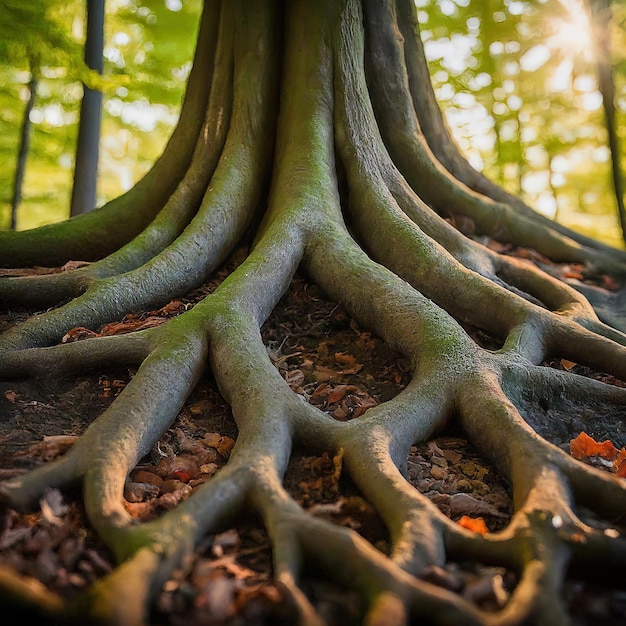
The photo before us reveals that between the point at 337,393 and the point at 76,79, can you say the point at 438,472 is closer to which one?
the point at 337,393

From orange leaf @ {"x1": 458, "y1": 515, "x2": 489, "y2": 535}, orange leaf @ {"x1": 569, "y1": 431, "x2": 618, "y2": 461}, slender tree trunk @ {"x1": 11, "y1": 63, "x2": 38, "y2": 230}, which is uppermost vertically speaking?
slender tree trunk @ {"x1": 11, "y1": 63, "x2": 38, "y2": 230}

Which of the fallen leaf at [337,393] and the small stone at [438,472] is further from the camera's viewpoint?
the fallen leaf at [337,393]

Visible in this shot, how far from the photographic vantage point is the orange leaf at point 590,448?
242 cm

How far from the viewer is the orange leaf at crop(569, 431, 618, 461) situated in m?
2.42

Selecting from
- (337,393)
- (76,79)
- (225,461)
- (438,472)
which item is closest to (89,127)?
(76,79)

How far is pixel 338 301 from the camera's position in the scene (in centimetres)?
342

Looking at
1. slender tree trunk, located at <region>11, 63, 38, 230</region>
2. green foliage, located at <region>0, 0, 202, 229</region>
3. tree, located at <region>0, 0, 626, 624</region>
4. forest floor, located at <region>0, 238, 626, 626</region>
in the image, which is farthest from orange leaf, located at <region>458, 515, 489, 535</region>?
slender tree trunk, located at <region>11, 63, 38, 230</region>

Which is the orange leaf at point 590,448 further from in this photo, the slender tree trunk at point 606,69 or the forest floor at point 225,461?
the slender tree trunk at point 606,69

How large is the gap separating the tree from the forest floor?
0.25 feet

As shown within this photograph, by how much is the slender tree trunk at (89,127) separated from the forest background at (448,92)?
0.45 metres

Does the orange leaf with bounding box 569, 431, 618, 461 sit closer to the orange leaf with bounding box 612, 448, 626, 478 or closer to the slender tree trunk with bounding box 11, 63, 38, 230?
the orange leaf with bounding box 612, 448, 626, 478

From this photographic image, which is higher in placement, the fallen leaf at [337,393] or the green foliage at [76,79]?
the green foliage at [76,79]

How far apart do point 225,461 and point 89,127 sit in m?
7.48

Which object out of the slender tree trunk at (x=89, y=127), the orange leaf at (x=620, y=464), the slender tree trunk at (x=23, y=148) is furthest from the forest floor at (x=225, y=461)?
the slender tree trunk at (x=23, y=148)
